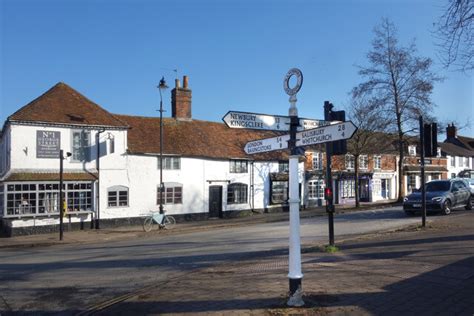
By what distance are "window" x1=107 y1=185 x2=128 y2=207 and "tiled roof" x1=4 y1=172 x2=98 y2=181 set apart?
50.7 inches

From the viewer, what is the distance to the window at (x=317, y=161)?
1481 inches

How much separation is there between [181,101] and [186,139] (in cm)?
336

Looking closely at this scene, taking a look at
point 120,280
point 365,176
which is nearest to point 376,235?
point 120,280

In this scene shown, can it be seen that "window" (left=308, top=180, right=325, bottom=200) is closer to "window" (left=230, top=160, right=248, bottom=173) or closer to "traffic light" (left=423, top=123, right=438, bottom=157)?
"window" (left=230, top=160, right=248, bottom=173)

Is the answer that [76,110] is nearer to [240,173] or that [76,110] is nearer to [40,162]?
[40,162]

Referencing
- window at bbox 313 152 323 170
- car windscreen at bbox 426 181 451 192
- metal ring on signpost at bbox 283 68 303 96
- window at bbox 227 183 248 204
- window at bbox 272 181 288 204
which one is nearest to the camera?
metal ring on signpost at bbox 283 68 303 96

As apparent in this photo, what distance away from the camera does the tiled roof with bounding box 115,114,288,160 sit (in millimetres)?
27703

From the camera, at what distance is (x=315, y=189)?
3694 centimetres

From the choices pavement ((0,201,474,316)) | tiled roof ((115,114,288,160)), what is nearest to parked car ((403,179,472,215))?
tiled roof ((115,114,288,160))

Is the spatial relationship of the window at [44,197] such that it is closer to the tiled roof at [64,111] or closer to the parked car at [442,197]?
the tiled roof at [64,111]

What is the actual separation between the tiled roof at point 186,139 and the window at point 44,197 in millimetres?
3659

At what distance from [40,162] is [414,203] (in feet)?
61.6

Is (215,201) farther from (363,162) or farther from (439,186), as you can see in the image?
(363,162)

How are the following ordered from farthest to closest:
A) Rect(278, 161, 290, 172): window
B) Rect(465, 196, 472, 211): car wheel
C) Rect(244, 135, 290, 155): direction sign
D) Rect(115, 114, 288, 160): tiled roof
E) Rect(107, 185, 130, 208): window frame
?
1. Rect(278, 161, 290, 172): window
2. Rect(115, 114, 288, 160): tiled roof
3. Rect(465, 196, 472, 211): car wheel
4. Rect(107, 185, 130, 208): window frame
5. Rect(244, 135, 290, 155): direction sign
